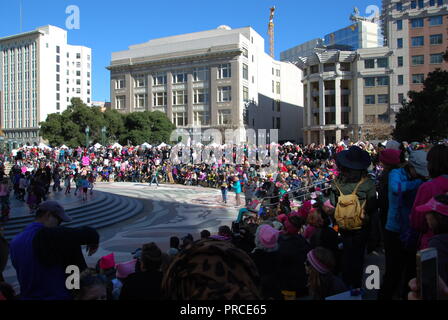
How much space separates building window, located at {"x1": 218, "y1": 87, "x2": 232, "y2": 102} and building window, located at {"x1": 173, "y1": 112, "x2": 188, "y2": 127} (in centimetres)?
794

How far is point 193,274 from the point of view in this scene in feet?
5.36

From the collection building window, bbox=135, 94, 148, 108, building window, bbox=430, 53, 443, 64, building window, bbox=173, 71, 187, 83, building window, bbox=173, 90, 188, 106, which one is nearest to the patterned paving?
building window, bbox=173, 90, 188, 106

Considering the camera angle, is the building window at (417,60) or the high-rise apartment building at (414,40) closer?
the high-rise apartment building at (414,40)

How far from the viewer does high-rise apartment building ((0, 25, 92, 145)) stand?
9756 centimetres

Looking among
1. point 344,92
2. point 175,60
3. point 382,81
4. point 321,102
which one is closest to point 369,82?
point 382,81

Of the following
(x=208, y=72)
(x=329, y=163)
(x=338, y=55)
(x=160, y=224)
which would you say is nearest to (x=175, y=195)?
(x=160, y=224)

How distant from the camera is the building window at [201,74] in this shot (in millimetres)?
62312

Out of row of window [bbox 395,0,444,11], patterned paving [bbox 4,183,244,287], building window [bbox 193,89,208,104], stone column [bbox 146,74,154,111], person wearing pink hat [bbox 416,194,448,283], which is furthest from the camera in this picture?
stone column [bbox 146,74,154,111]

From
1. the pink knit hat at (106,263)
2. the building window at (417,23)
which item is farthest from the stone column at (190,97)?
the pink knit hat at (106,263)

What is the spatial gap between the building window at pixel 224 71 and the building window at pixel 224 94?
79.3 inches

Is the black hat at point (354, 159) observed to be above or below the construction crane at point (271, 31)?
below

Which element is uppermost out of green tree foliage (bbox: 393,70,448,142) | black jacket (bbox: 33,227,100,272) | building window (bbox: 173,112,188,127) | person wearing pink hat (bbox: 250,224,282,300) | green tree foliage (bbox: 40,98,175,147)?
building window (bbox: 173,112,188,127)

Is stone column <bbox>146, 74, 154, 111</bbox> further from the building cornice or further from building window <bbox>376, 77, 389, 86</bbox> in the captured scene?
building window <bbox>376, 77, 389, 86</bbox>

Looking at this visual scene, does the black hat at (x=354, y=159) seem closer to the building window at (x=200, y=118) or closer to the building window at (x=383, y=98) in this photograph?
the building window at (x=383, y=98)
